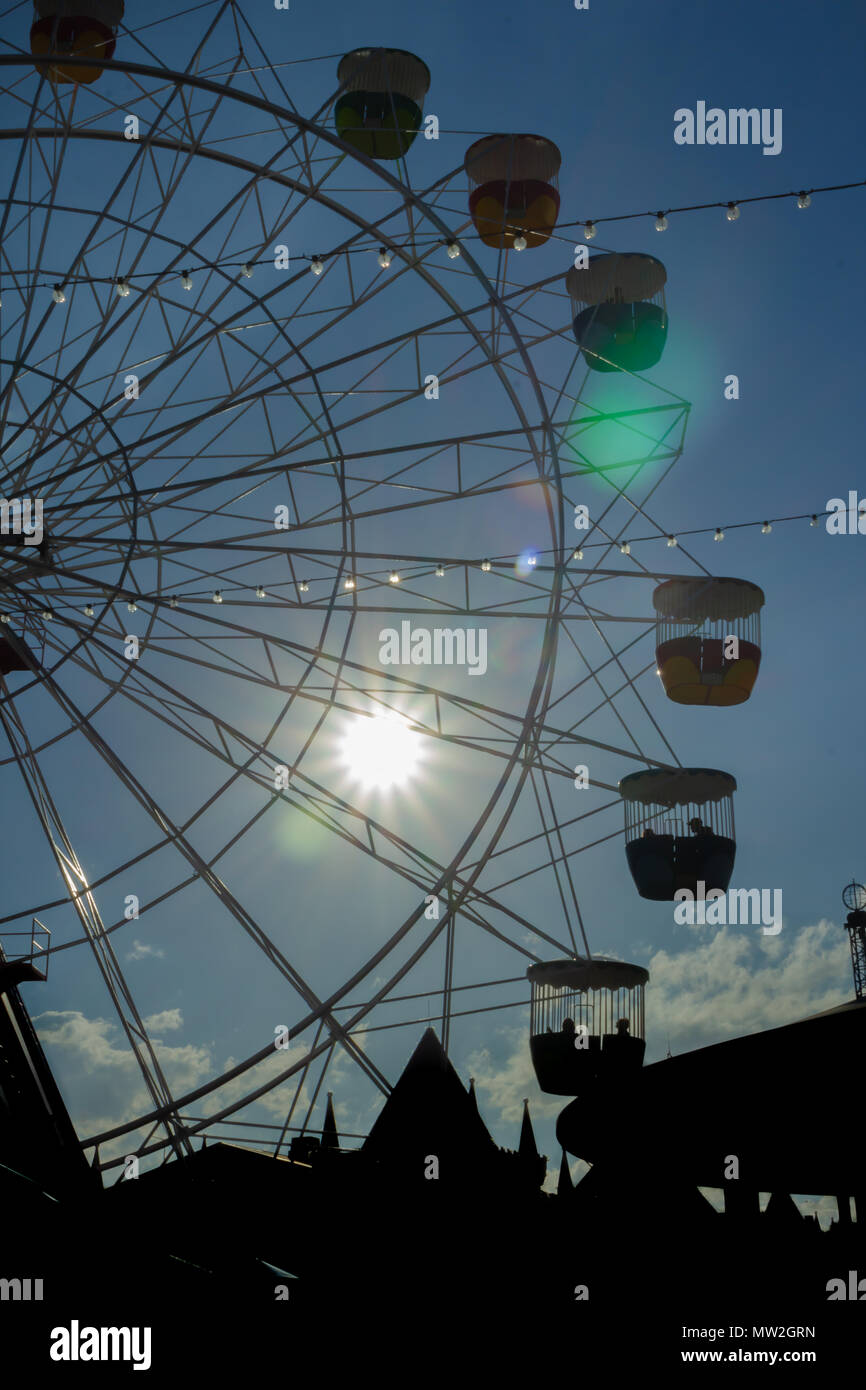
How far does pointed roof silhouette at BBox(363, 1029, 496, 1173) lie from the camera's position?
46.1ft

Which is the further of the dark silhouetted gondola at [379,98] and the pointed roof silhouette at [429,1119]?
the dark silhouetted gondola at [379,98]

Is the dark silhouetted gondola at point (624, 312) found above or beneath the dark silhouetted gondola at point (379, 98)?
beneath

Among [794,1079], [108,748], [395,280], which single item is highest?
[395,280]

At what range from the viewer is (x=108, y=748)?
562 inches

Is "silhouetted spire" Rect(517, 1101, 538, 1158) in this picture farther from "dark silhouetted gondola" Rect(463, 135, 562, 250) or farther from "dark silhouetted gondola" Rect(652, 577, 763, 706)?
"dark silhouetted gondola" Rect(463, 135, 562, 250)

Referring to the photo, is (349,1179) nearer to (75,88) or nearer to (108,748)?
(108,748)

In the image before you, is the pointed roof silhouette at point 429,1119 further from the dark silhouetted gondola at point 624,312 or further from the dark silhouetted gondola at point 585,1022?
the dark silhouetted gondola at point 624,312

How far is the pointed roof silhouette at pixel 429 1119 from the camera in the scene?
1405cm

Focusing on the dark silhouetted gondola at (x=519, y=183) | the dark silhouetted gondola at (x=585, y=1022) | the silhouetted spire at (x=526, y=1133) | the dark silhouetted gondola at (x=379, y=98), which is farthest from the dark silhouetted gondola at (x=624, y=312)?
the silhouetted spire at (x=526, y=1133)

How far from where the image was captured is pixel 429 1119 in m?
15.4

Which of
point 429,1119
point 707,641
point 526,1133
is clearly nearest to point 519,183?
point 707,641

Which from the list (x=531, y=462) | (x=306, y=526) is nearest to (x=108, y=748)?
(x=306, y=526)

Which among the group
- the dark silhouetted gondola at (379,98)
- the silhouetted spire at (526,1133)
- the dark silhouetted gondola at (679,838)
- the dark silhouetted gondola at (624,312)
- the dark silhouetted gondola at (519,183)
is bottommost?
the silhouetted spire at (526,1133)
